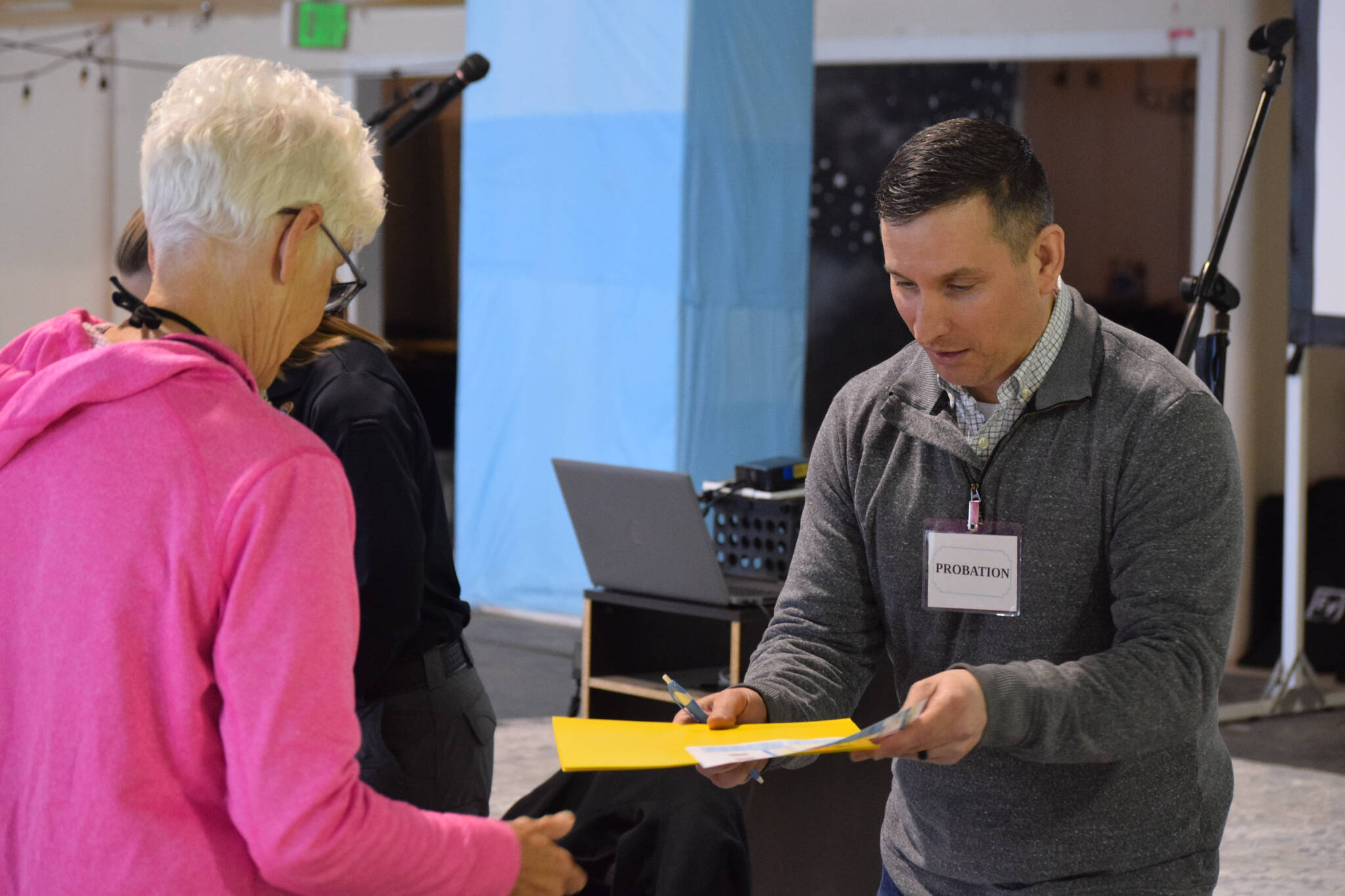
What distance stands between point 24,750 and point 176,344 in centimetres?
32

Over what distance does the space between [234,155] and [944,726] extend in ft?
2.47

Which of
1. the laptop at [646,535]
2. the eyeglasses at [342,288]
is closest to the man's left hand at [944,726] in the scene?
the eyeglasses at [342,288]

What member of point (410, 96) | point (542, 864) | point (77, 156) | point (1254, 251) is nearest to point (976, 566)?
point (542, 864)

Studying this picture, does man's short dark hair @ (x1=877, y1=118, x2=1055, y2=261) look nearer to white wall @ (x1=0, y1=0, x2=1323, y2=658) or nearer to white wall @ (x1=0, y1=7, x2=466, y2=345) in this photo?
white wall @ (x1=0, y1=0, x2=1323, y2=658)

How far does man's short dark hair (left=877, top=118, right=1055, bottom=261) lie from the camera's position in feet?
4.48

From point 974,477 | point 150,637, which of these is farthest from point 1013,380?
point 150,637

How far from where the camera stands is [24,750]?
1.02 m

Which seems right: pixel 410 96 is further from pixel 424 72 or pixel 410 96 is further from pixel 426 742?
pixel 424 72

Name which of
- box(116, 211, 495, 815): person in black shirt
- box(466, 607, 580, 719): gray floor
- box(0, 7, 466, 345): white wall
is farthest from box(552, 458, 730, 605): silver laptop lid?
box(0, 7, 466, 345): white wall

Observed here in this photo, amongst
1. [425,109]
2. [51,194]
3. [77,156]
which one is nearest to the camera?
[425,109]

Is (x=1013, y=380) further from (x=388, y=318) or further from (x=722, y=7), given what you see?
(x=388, y=318)

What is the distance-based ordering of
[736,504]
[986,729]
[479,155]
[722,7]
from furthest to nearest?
1. [479,155]
2. [722,7]
3. [736,504]
4. [986,729]

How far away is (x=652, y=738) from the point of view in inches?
51.5

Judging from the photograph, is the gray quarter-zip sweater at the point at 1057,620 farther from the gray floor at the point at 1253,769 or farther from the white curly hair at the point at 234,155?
the gray floor at the point at 1253,769
